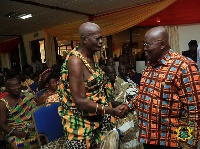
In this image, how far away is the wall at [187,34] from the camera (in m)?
5.78

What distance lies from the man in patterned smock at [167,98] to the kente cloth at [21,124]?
66.0 inches

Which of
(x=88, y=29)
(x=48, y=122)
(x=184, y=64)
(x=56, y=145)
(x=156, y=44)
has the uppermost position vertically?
(x=88, y=29)

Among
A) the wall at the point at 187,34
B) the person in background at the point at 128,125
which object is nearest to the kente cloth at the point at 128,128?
the person in background at the point at 128,125

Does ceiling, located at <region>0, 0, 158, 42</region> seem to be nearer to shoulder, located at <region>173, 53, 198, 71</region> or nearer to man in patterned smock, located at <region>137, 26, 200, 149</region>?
man in patterned smock, located at <region>137, 26, 200, 149</region>

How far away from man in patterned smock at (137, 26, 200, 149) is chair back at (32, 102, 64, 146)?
3.44 feet

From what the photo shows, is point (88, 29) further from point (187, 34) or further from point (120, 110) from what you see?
point (187, 34)

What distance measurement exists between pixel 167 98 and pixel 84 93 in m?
0.58

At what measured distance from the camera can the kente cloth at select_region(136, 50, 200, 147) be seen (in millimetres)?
1425

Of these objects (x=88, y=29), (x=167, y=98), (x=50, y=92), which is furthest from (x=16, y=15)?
(x=167, y=98)

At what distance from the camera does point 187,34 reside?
5906 mm

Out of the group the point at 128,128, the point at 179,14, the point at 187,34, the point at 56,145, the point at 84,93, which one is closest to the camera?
the point at 84,93

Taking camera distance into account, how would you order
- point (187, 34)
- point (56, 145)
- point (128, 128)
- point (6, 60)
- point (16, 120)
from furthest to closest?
1. point (6, 60)
2. point (187, 34)
3. point (16, 120)
4. point (128, 128)
5. point (56, 145)

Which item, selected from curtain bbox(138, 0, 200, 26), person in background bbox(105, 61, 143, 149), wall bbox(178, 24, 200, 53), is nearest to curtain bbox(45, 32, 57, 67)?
curtain bbox(138, 0, 200, 26)

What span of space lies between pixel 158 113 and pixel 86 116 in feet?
1.80
